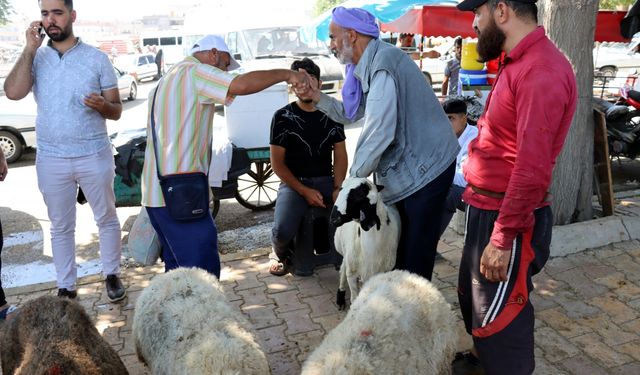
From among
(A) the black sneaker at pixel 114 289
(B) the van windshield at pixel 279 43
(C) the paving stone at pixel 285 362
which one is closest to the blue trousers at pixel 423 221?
(C) the paving stone at pixel 285 362

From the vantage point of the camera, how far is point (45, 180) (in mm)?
4113

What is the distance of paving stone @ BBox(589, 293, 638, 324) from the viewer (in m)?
4.01

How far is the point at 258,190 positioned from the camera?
24.7 ft

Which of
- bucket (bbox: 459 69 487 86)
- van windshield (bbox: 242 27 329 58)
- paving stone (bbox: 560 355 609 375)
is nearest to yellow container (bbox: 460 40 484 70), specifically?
bucket (bbox: 459 69 487 86)

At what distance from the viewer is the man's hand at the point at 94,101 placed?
3.93m

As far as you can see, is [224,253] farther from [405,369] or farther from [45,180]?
[405,369]

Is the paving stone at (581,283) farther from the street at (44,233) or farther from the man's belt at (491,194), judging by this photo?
the street at (44,233)

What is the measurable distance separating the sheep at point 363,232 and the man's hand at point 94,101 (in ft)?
6.69

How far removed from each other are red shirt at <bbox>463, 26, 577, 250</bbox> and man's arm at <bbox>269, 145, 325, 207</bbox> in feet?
7.72

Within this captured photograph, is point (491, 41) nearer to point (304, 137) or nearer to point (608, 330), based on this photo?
point (304, 137)

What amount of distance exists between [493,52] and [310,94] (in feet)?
4.74

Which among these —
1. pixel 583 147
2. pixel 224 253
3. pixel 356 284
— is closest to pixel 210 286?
pixel 356 284

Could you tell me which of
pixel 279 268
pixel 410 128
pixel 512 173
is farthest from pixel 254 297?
pixel 512 173

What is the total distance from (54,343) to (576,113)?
5045mm
